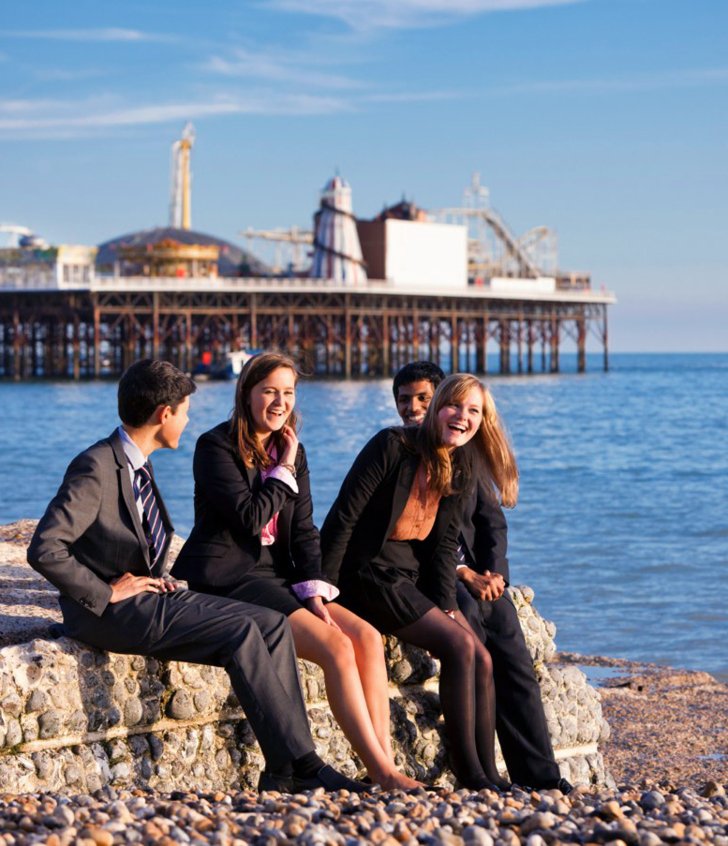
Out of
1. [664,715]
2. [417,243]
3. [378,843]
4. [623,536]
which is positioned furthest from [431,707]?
[417,243]

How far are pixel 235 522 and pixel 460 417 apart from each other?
3.00 feet

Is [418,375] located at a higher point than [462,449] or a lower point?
higher

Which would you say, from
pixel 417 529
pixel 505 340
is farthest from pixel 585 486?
pixel 505 340

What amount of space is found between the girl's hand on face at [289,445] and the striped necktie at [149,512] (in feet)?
1.66

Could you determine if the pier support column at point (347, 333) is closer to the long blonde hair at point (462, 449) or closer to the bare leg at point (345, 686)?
the long blonde hair at point (462, 449)

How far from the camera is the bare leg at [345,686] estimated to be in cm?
494

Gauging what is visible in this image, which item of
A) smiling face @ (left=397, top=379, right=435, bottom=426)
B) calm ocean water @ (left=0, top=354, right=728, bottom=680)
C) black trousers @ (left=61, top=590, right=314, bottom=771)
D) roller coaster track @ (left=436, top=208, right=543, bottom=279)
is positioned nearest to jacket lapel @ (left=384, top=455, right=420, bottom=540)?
smiling face @ (left=397, top=379, right=435, bottom=426)

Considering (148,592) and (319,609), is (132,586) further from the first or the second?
(319,609)

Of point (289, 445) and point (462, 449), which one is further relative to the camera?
point (462, 449)

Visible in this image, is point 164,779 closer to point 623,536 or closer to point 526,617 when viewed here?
point 526,617

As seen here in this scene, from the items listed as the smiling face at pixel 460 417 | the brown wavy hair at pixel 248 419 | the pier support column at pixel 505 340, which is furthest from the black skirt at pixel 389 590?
the pier support column at pixel 505 340

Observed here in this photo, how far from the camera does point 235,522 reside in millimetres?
5289

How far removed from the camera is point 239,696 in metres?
4.89

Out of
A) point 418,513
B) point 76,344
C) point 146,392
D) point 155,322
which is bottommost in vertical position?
point 76,344
